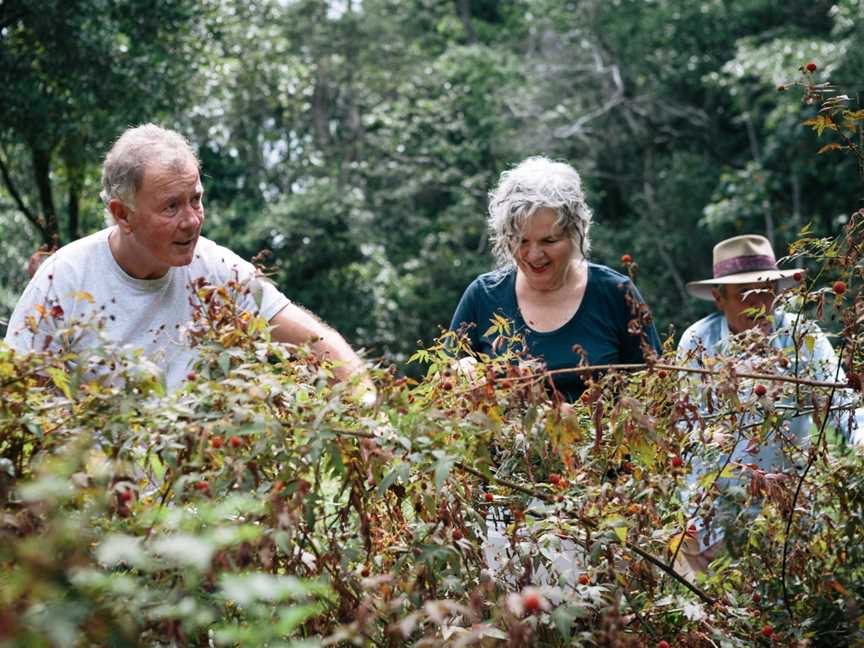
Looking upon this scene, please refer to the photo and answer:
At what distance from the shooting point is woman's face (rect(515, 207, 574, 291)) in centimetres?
362

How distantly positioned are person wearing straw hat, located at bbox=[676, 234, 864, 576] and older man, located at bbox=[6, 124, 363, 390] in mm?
962

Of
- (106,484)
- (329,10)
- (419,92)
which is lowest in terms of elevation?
(106,484)

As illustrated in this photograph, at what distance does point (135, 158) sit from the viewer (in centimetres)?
302

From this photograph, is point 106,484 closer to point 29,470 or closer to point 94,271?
point 29,470

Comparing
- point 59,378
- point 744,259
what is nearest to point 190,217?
point 59,378

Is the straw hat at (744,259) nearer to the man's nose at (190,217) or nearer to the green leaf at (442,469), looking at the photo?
the man's nose at (190,217)

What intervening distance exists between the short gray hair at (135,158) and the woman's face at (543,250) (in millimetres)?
1096

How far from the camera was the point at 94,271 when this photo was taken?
3105 mm

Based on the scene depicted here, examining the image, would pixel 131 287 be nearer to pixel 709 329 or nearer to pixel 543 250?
pixel 543 250

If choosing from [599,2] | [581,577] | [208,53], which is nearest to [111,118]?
[208,53]

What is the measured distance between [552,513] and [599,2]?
595 inches

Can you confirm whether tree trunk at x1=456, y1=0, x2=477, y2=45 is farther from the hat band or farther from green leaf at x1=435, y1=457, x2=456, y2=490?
green leaf at x1=435, y1=457, x2=456, y2=490

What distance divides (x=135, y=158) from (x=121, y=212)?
15cm

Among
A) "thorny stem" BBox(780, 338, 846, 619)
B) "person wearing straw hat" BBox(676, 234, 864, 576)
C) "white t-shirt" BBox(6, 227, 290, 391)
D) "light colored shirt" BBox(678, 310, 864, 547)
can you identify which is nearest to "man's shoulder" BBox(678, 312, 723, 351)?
"person wearing straw hat" BBox(676, 234, 864, 576)
